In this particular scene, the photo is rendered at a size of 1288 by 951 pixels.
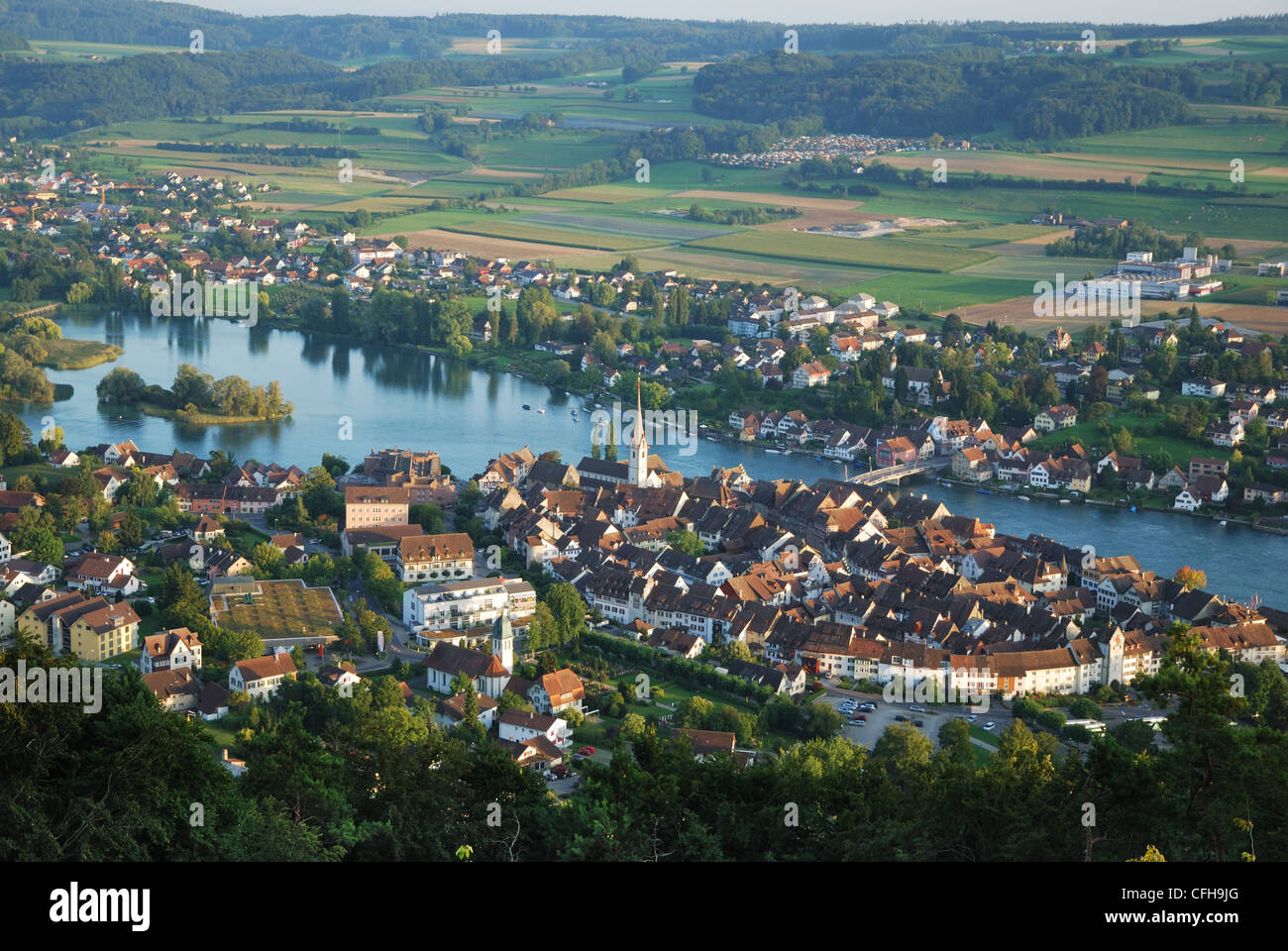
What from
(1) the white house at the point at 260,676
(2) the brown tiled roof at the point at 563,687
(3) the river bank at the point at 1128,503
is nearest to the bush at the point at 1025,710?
(2) the brown tiled roof at the point at 563,687

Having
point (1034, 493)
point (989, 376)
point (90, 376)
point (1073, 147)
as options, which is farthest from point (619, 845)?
point (1073, 147)

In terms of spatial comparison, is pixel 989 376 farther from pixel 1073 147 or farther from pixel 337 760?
pixel 1073 147

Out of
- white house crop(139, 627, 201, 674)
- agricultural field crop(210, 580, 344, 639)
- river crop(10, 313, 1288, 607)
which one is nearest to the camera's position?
white house crop(139, 627, 201, 674)
